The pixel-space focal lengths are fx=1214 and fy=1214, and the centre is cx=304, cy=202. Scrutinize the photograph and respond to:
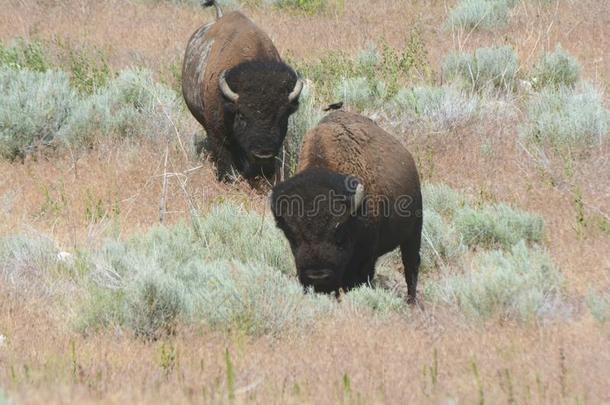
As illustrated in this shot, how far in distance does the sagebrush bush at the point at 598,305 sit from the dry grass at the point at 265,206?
81mm

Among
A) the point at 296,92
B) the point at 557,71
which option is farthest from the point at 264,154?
the point at 557,71

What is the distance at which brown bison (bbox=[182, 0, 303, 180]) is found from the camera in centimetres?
1169

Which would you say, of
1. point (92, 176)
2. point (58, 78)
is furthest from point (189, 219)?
point (58, 78)

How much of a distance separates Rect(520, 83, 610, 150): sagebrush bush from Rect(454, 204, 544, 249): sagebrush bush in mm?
2092

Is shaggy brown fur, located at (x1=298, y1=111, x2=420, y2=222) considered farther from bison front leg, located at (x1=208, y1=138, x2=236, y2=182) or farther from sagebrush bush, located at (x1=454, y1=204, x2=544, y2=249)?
bison front leg, located at (x1=208, y1=138, x2=236, y2=182)

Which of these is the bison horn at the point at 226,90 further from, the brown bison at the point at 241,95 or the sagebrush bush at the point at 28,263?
the sagebrush bush at the point at 28,263

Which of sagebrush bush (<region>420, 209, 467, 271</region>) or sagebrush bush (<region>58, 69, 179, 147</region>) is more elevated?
sagebrush bush (<region>420, 209, 467, 271</region>)

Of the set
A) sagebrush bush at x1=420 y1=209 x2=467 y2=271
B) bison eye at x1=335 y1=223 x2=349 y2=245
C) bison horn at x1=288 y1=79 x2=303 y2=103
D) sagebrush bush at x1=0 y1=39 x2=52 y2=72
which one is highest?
bison eye at x1=335 y1=223 x2=349 y2=245

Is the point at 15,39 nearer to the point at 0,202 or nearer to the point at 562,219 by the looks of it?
the point at 0,202

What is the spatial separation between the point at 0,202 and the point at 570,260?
533cm

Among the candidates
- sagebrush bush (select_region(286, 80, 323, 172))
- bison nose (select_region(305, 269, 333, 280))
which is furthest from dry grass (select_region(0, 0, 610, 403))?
sagebrush bush (select_region(286, 80, 323, 172))

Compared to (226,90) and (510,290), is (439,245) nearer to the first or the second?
(510,290)

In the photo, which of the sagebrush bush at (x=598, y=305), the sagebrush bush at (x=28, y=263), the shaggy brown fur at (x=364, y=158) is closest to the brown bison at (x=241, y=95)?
the shaggy brown fur at (x=364, y=158)

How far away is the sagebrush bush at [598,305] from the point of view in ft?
21.9
